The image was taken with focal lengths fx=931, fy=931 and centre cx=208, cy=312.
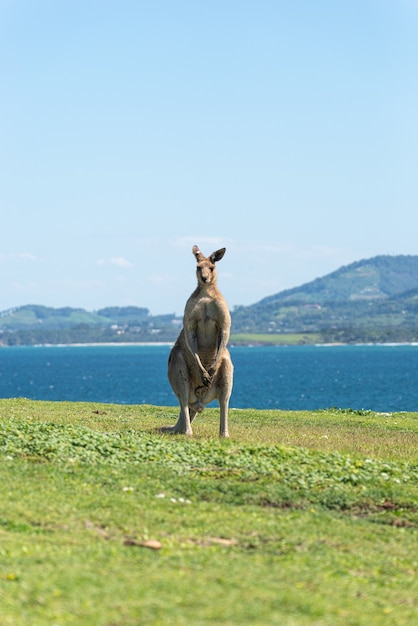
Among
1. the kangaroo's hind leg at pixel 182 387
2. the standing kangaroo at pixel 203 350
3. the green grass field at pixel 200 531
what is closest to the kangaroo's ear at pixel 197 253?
the standing kangaroo at pixel 203 350

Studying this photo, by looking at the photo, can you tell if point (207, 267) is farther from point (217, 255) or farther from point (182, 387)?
point (182, 387)

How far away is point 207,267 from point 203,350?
6.85ft

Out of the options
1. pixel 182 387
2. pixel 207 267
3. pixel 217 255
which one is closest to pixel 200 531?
pixel 182 387

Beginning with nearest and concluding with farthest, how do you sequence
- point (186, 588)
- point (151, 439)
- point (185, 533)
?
point (186, 588), point (185, 533), point (151, 439)

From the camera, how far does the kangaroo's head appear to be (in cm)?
2256

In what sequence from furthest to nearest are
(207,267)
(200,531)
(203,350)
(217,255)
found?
(203,350)
(217,255)
(207,267)
(200,531)

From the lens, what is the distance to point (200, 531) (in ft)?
44.8

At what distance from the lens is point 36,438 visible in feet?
62.5

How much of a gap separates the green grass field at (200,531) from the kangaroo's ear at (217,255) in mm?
4369

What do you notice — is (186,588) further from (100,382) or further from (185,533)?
(100,382)

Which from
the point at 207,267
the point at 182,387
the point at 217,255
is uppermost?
the point at 217,255

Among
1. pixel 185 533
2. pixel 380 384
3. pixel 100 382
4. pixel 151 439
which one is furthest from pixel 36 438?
pixel 100 382

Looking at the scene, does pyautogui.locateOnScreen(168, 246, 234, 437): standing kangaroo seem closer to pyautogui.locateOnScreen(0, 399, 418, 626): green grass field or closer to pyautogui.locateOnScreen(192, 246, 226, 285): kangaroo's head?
pyautogui.locateOnScreen(192, 246, 226, 285): kangaroo's head

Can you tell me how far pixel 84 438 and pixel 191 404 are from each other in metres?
→ 4.95
